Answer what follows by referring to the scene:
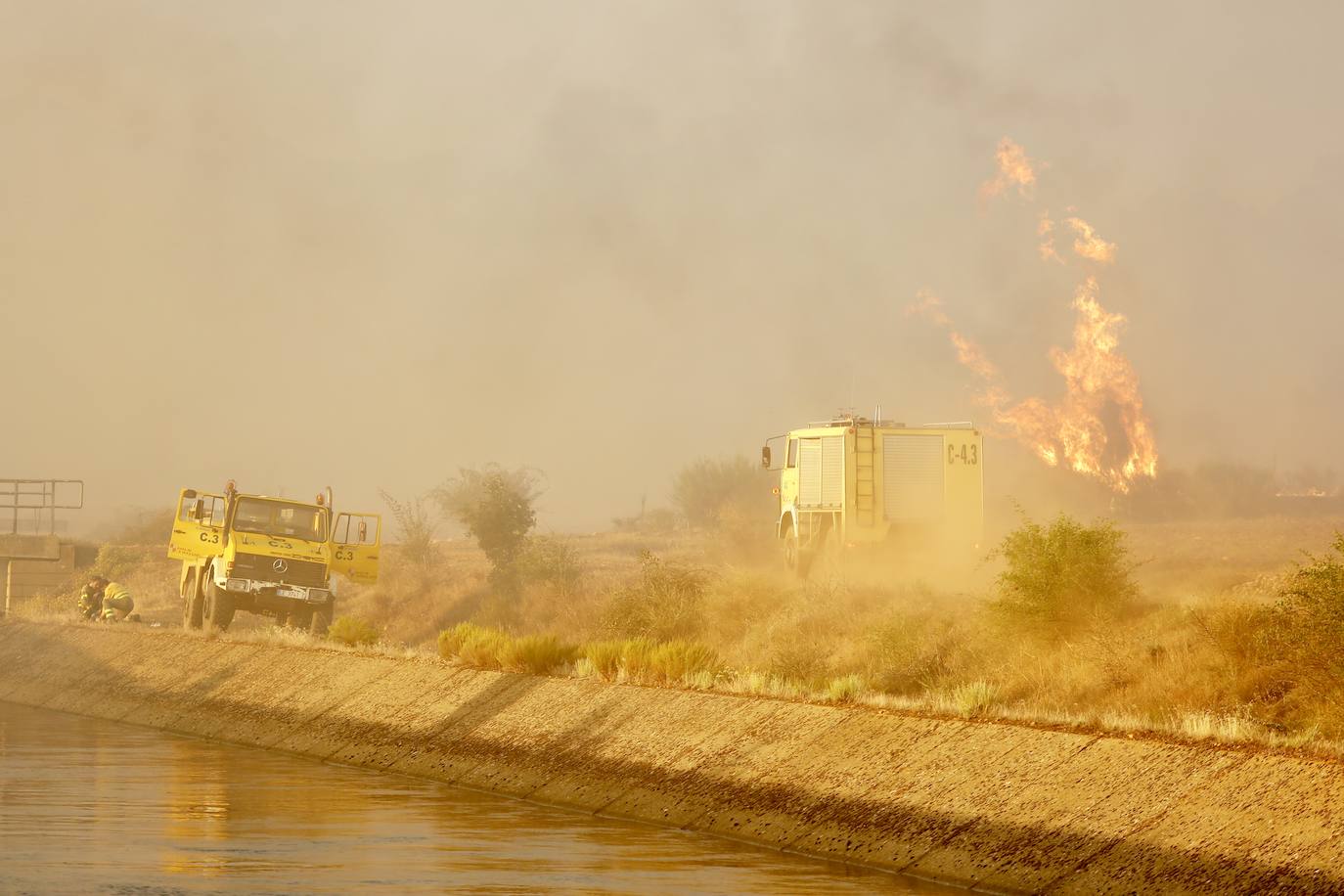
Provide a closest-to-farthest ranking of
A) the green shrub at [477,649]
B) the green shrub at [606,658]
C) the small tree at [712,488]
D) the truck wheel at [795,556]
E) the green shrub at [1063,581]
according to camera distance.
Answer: the green shrub at [606,658] < the green shrub at [1063,581] < the green shrub at [477,649] < the truck wheel at [795,556] < the small tree at [712,488]

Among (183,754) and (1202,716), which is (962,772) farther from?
(183,754)

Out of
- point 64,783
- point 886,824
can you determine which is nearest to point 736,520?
point 64,783

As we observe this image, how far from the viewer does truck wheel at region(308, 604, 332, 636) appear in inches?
1602

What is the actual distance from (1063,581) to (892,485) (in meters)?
12.0

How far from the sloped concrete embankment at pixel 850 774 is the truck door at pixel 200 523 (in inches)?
326

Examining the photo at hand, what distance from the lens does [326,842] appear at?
58.5 feet

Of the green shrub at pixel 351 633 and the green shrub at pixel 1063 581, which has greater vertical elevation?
the green shrub at pixel 1063 581

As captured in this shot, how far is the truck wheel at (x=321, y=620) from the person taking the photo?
40.7 m

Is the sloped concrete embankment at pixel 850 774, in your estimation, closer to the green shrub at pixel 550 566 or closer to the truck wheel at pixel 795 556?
the truck wheel at pixel 795 556

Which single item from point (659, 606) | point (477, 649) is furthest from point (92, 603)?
point (477, 649)

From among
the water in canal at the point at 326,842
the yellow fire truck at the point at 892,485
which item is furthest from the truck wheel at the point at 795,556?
the water in canal at the point at 326,842

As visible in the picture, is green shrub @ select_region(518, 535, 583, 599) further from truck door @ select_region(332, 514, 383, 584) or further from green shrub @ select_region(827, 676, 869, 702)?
green shrub @ select_region(827, 676, 869, 702)

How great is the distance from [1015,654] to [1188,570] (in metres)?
18.6

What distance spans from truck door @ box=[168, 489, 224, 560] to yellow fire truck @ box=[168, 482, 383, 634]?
23mm
